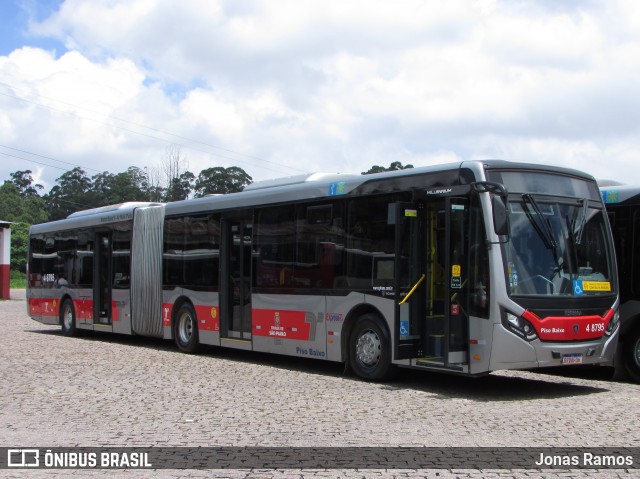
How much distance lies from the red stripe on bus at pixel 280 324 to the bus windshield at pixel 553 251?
4.24 metres

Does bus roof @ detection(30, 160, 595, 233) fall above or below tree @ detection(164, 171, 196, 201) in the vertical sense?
below

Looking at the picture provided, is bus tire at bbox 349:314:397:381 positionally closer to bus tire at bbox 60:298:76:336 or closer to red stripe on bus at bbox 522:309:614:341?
red stripe on bus at bbox 522:309:614:341

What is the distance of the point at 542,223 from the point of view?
11.1 meters

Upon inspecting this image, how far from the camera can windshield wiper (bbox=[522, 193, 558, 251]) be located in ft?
36.2

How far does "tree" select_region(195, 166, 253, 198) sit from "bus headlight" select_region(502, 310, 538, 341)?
43908mm

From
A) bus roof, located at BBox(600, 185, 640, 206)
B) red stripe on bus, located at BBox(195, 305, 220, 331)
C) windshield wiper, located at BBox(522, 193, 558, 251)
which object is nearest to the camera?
windshield wiper, located at BBox(522, 193, 558, 251)

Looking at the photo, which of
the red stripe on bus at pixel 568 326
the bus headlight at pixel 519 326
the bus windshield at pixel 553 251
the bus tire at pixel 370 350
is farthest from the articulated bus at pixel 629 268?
the bus tire at pixel 370 350

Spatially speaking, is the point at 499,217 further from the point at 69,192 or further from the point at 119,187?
the point at 69,192

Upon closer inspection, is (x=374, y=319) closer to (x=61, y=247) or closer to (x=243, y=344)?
(x=243, y=344)

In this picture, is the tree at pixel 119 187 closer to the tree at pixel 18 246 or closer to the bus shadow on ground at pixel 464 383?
the tree at pixel 18 246

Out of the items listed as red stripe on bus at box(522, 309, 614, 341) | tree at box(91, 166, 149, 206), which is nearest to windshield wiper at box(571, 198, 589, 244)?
red stripe on bus at box(522, 309, 614, 341)

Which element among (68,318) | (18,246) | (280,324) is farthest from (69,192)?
(280,324)

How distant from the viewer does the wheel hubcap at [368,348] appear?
487 inches

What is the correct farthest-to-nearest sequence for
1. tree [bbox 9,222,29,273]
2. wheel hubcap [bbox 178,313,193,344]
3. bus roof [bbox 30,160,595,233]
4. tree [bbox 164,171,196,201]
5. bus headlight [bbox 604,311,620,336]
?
1. tree [bbox 9,222,29,273]
2. tree [bbox 164,171,196,201]
3. wheel hubcap [bbox 178,313,193,344]
4. bus headlight [bbox 604,311,620,336]
5. bus roof [bbox 30,160,595,233]
